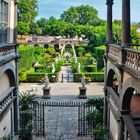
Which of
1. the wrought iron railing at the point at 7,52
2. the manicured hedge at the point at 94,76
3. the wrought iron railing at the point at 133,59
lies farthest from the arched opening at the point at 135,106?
the manicured hedge at the point at 94,76

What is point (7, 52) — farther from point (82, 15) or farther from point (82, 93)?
point (82, 15)

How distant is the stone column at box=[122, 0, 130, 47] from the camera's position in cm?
1095

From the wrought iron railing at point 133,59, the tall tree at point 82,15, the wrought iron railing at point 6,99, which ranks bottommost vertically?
the wrought iron railing at point 6,99

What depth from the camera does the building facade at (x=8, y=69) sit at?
43.6ft

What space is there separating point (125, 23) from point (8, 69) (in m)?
5.82

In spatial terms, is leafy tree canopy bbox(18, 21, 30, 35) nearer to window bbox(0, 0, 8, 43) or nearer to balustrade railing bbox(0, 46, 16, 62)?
window bbox(0, 0, 8, 43)

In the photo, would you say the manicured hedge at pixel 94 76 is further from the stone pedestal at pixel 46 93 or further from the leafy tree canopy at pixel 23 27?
the leafy tree canopy at pixel 23 27

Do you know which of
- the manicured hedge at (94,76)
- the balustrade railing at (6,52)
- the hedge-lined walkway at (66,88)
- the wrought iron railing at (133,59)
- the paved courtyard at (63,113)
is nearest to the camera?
the wrought iron railing at (133,59)

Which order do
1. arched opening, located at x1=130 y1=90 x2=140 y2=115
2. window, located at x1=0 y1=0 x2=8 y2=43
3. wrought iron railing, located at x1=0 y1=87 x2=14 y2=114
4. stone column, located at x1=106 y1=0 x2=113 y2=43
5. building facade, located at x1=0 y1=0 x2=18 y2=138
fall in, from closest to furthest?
wrought iron railing, located at x1=0 y1=87 x2=14 y2=114 < building facade, located at x1=0 y1=0 x2=18 y2=138 < window, located at x1=0 y1=0 x2=8 y2=43 < stone column, located at x1=106 y1=0 x2=113 y2=43 < arched opening, located at x1=130 y1=90 x2=140 y2=115

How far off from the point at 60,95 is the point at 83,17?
101166 mm

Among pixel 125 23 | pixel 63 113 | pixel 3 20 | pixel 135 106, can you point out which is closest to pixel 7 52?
pixel 3 20

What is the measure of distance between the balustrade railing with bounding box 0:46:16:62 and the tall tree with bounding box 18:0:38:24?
75930mm

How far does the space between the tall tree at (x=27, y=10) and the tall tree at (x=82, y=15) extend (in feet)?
109

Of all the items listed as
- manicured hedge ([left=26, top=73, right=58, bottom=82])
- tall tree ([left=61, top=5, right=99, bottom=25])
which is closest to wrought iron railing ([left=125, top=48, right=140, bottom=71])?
manicured hedge ([left=26, top=73, right=58, bottom=82])
